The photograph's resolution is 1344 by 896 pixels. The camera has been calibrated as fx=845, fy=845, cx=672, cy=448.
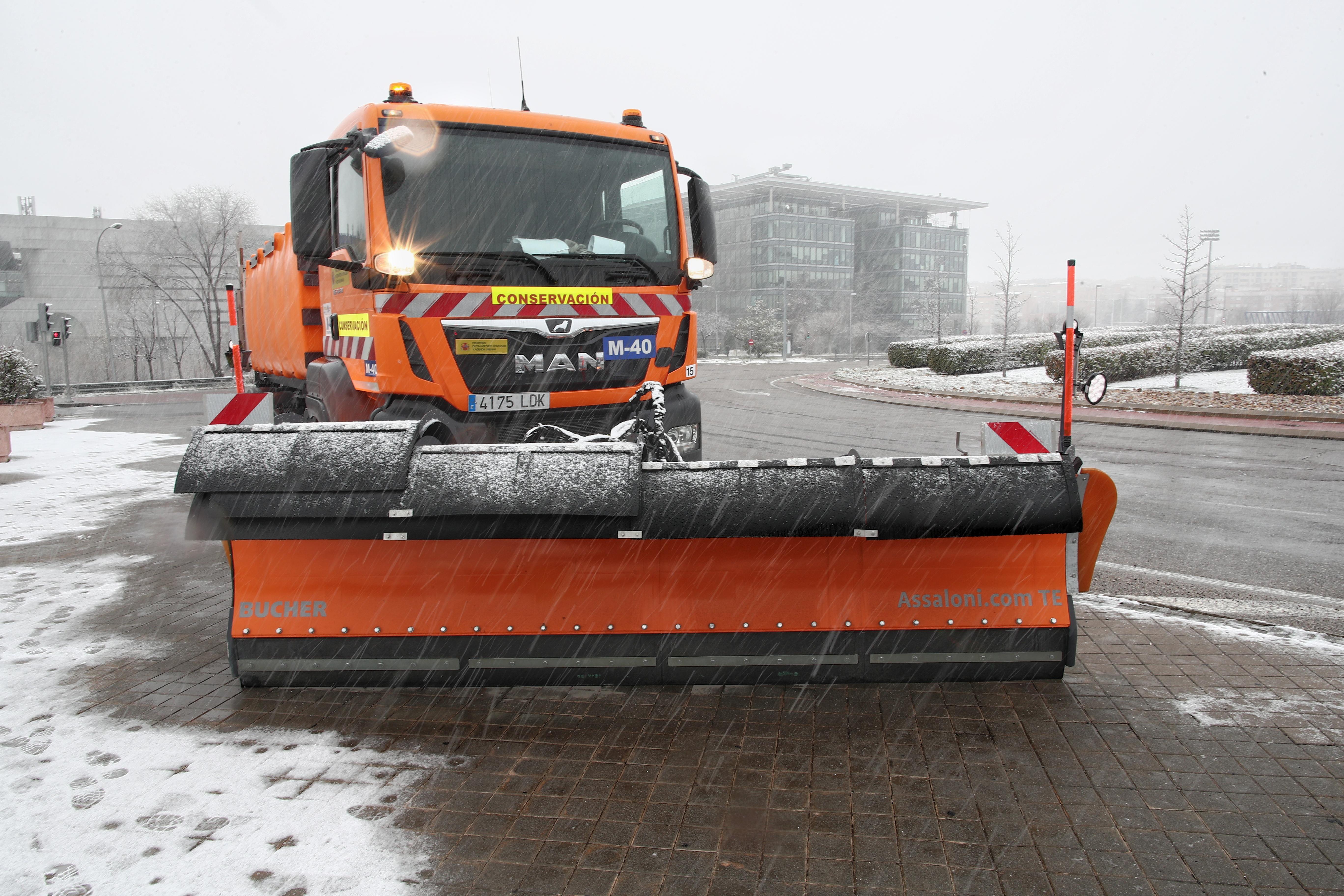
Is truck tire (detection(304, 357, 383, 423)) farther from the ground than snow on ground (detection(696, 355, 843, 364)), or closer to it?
farther from the ground

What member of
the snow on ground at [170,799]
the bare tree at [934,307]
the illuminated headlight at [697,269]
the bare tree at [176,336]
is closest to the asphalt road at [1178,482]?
the illuminated headlight at [697,269]

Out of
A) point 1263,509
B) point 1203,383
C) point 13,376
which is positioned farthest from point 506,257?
point 1203,383

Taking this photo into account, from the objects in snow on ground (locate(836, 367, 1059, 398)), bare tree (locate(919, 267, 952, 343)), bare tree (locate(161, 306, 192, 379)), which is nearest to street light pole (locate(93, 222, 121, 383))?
bare tree (locate(161, 306, 192, 379))

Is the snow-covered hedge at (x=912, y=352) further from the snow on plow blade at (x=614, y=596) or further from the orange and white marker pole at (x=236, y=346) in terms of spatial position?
the snow on plow blade at (x=614, y=596)

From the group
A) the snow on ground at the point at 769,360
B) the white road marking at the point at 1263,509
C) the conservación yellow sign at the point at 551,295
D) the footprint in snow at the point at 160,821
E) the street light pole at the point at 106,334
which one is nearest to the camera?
the footprint in snow at the point at 160,821

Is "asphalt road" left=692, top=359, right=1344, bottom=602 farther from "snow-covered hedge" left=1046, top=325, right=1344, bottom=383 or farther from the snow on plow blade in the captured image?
"snow-covered hedge" left=1046, top=325, right=1344, bottom=383

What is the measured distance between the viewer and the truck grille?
4.86 meters

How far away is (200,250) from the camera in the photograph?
47906 mm

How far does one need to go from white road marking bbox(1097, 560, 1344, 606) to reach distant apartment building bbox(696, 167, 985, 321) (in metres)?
64.2

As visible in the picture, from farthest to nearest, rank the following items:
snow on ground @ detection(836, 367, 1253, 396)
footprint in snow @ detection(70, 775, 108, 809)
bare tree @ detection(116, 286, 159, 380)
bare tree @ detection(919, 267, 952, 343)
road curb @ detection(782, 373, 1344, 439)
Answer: bare tree @ detection(919, 267, 952, 343) → bare tree @ detection(116, 286, 159, 380) → snow on ground @ detection(836, 367, 1253, 396) → road curb @ detection(782, 373, 1344, 439) → footprint in snow @ detection(70, 775, 108, 809)

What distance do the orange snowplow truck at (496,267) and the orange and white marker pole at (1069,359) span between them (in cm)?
223

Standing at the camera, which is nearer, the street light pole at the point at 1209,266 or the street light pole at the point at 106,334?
the street light pole at the point at 1209,266

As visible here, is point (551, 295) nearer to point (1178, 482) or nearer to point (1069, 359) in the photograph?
point (1069, 359)

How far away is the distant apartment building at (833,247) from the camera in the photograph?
8306 cm
